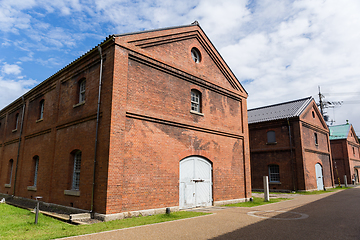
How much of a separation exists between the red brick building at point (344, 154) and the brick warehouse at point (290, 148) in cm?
971

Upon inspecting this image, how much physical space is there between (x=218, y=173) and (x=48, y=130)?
10231mm

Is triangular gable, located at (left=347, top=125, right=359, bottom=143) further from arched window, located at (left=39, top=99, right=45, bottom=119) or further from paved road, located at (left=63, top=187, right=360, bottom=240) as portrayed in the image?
arched window, located at (left=39, top=99, right=45, bottom=119)

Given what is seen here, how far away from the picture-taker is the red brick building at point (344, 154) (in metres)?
36.1

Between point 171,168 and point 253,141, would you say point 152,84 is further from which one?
point 253,141

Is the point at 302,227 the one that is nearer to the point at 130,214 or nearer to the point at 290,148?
the point at 130,214

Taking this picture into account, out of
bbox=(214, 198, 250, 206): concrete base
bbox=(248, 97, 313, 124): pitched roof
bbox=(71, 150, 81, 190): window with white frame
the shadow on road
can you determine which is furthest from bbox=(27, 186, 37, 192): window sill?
bbox=(248, 97, 313, 124): pitched roof

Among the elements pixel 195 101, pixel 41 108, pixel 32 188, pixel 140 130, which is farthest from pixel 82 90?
pixel 32 188

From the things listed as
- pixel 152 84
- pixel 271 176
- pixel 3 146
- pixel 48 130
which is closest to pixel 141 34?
pixel 152 84

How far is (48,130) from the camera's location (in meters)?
14.7

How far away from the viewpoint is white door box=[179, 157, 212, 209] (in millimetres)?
12445

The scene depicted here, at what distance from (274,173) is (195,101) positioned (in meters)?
15.0

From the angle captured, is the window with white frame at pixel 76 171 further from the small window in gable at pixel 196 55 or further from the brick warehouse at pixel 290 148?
the brick warehouse at pixel 290 148

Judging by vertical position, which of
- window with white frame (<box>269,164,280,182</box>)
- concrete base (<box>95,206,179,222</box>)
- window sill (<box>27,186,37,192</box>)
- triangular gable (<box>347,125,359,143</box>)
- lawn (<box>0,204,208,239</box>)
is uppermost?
triangular gable (<box>347,125,359,143</box>)

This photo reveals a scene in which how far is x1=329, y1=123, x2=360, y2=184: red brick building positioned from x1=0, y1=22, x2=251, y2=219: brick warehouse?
2765cm
